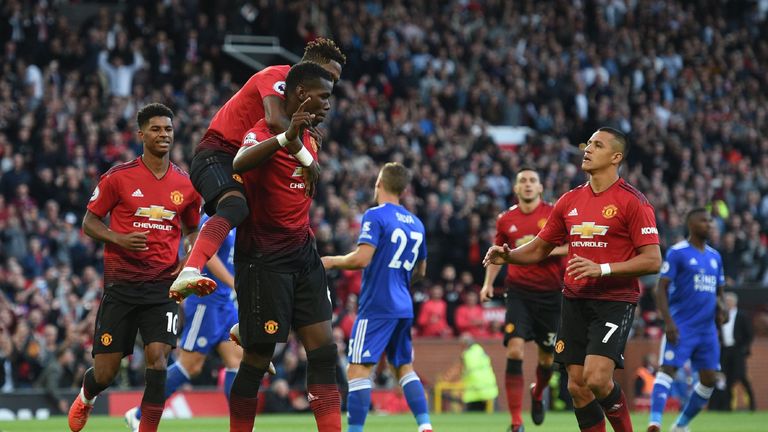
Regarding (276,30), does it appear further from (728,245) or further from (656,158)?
(728,245)

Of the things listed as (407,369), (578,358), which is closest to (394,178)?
(407,369)

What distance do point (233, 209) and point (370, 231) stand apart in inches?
139

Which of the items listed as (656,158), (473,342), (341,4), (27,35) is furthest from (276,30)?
(473,342)

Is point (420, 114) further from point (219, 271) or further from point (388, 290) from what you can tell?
point (388, 290)

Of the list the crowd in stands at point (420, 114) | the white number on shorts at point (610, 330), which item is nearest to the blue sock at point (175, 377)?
the white number on shorts at point (610, 330)

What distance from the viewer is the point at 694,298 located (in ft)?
47.8

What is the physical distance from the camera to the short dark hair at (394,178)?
1200cm

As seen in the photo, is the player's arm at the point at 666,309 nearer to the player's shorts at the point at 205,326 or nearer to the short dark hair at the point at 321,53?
the player's shorts at the point at 205,326

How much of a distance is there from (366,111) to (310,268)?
18625 millimetres

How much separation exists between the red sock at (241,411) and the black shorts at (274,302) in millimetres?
381

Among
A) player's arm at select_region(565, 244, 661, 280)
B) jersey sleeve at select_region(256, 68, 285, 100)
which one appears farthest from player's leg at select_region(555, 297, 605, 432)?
jersey sleeve at select_region(256, 68, 285, 100)

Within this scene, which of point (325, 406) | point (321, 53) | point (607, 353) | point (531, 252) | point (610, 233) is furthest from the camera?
point (531, 252)

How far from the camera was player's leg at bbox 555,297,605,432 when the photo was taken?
966 centimetres

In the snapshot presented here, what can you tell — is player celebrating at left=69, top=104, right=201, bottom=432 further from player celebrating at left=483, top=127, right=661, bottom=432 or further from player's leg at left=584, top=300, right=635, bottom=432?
player's leg at left=584, top=300, right=635, bottom=432
